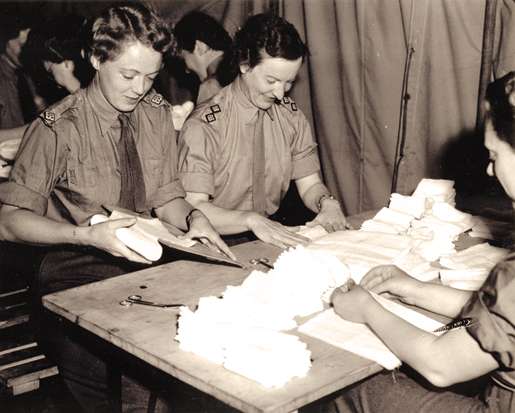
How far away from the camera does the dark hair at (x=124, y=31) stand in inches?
112

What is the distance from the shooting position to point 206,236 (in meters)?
2.81

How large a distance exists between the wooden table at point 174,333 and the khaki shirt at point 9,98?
4.49 meters

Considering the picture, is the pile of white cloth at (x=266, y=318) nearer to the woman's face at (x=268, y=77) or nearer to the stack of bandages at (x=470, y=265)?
the stack of bandages at (x=470, y=265)

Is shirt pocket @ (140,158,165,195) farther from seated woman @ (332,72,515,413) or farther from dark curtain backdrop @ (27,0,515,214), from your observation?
dark curtain backdrop @ (27,0,515,214)

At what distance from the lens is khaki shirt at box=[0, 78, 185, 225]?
2.83 metres

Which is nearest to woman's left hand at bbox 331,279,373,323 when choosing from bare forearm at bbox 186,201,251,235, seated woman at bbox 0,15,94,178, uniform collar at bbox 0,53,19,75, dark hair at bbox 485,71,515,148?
dark hair at bbox 485,71,515,148

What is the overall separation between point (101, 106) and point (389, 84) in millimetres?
2530

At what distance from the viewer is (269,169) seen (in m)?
3.78

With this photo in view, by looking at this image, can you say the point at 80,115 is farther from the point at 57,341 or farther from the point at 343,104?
the point at 343,104

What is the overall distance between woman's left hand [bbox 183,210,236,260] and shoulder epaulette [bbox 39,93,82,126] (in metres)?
0.78

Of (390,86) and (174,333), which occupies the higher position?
(390,86)

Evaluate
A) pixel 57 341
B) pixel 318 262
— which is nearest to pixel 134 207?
pixel 57 341

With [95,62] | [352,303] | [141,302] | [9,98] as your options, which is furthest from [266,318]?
[9,98]

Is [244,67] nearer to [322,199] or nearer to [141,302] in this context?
[322,199]
